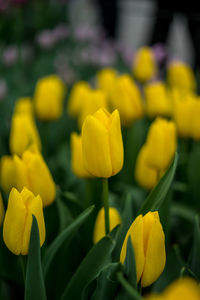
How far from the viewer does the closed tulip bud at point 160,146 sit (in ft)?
3.11

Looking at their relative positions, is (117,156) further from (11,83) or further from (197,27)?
(197,27)

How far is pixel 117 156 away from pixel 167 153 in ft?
0.83

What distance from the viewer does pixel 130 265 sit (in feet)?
2.04

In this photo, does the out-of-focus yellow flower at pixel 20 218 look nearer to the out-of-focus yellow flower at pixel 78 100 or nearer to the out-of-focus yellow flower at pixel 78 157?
the out-of-focus yellow flower at pixel 78 157

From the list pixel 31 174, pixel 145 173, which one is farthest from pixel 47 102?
pixel 31 174

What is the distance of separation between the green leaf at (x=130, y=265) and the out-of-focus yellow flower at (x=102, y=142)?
153 mm

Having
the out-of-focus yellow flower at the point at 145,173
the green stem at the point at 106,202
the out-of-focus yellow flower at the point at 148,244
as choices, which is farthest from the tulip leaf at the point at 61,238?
the out-of-focus yellow flower at the point at 145,173

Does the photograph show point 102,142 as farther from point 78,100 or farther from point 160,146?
point 78,100

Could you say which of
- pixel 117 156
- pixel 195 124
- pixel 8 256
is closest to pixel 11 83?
pixel 195 124

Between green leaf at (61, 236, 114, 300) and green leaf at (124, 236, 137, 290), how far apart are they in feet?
0.21

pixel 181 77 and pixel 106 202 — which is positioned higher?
pixel 106 202

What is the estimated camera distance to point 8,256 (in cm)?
91

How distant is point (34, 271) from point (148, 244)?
168mm

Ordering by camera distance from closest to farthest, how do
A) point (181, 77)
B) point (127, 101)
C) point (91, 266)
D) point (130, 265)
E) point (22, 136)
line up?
point (130, 265)
point (91, 266)
point (22, 136)
point (127, 101)
point (181, 77)
